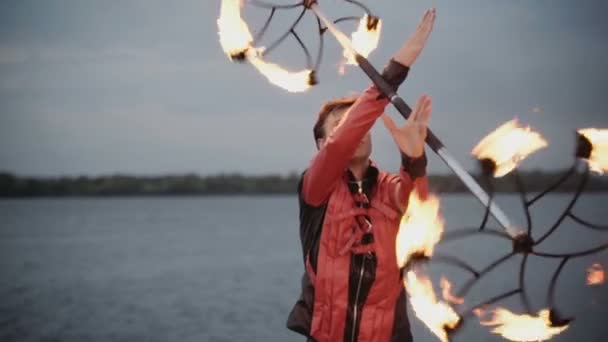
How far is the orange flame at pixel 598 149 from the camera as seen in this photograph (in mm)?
2992

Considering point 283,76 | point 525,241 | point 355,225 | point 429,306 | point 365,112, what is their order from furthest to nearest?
1. point 283,76
2. point 355,225
3. point 429,306
4. point 365,112
5. point 525,241

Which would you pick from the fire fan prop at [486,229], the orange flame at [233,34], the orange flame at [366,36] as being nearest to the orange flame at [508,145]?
the fire fan prop at [486,229]

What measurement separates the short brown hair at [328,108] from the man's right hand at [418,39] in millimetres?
359

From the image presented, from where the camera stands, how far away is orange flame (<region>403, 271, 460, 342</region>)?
Result: 10.0 feet

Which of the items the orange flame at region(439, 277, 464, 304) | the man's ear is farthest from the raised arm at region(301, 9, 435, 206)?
the orange flame at region(439, 277, 464, 304)

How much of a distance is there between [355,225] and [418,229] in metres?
0.27

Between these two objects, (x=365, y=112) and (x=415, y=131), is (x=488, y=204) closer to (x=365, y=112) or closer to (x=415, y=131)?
(x=415, y=131)

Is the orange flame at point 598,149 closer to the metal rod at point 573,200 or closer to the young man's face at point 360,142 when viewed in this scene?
the metal rod at point 573,200

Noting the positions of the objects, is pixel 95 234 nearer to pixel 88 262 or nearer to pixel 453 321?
pixel 88 262

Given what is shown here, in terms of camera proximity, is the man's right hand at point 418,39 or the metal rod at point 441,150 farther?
the man's right hand at point 418,39

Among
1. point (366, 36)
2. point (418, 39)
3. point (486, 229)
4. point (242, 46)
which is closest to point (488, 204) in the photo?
point (486, 229)

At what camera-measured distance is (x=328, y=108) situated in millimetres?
3342

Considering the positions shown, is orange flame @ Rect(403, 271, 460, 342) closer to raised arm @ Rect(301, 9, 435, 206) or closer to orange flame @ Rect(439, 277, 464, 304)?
orange flame @ Rect(439, 277, 464, 304)

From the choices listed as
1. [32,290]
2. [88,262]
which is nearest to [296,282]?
[32,290]
